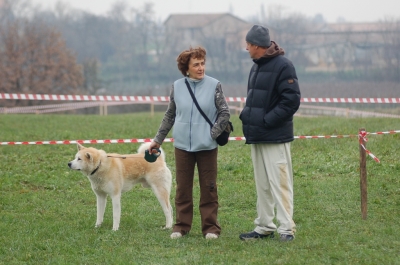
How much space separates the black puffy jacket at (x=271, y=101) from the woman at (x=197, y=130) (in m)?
0.32

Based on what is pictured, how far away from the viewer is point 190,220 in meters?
7.32

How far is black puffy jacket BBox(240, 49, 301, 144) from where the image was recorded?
6465 mm

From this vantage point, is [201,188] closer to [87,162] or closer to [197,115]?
[197,115]

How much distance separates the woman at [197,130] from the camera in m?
6.89

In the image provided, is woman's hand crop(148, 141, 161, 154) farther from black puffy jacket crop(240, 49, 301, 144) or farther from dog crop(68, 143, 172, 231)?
black puffy jacket crop(240, 49, 301, 144)

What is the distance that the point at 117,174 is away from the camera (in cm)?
782

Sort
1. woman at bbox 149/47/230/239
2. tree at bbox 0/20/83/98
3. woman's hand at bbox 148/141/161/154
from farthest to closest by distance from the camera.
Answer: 1. tree at bbox 0/20/83/98
2. woman's hand at bbox 148/141/161/154
3. woman at bbox 149/47/230/239

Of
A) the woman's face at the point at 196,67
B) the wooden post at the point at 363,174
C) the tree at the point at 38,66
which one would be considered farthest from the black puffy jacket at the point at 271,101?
the tree at the point at 38,66

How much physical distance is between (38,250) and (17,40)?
5079 centimetres

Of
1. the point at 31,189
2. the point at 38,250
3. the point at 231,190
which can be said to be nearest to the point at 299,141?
the point at 231,190

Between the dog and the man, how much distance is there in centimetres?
140

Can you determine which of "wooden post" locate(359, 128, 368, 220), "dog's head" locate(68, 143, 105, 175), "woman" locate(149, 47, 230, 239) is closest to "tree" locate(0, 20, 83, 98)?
"dog's head" locate(68, 143, 105, 175)

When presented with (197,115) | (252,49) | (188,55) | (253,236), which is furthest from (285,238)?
(188,55)

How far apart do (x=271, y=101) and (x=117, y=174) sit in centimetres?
214
